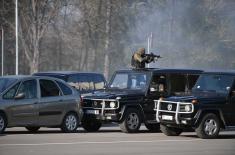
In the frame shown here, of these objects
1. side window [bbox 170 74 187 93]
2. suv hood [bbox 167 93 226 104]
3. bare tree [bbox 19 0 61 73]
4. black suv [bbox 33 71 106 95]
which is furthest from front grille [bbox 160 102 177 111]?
bare tree [bbox 19 0 61 73]

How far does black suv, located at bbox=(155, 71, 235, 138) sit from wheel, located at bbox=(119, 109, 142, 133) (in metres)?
1.17

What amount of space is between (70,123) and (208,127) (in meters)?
4.08

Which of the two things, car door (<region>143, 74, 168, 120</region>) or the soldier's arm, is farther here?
the soldier's arm

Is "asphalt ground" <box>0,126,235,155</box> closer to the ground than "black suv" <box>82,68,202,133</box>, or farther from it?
closer to the ground

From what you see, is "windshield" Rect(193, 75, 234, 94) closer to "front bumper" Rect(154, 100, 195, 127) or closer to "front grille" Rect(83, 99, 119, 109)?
"front bumper" Rect(154, 100, 195, 127)

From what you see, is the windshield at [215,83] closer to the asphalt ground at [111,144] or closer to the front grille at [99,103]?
the asphalt ground at [111,144]

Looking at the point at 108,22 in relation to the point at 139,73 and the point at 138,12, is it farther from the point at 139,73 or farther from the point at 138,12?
the point at 139,73

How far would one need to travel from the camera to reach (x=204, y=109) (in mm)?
18000

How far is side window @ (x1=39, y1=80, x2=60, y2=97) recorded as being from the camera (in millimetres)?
19578

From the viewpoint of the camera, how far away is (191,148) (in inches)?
615

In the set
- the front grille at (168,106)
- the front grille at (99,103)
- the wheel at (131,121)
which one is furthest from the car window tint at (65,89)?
the front grille at (168,106)

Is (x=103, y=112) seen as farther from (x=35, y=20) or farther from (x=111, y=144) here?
(x=35, y=20)

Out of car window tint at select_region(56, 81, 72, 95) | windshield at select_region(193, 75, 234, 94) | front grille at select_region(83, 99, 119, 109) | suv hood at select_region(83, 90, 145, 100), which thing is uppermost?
windshield at select_region(193, 75, 234, 94)

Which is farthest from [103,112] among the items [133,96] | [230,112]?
[230,112]
